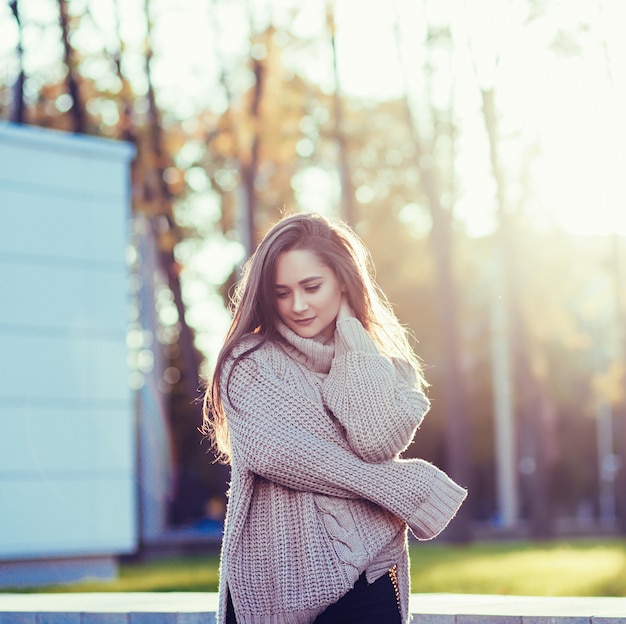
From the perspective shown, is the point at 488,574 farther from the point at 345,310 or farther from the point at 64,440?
the point at 345,310

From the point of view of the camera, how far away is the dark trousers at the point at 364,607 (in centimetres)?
376

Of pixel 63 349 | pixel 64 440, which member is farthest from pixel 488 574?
pixel 63 349

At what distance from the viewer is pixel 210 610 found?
596cm

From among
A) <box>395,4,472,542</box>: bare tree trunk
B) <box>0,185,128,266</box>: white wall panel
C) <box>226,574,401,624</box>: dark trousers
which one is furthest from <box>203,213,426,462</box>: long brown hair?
<box>395,4,472,542</box>: bare tree trunk

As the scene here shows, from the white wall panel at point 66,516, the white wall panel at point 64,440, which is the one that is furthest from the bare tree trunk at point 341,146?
the white wall panel at point 66,516

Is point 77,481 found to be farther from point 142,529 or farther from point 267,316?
point 142,529

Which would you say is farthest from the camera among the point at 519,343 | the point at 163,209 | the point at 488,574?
the point at 519,343

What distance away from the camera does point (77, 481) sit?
48.5 feet

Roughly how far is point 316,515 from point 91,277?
469 inches

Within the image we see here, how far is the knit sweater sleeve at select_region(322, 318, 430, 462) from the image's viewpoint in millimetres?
3832

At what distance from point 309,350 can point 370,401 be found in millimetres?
282

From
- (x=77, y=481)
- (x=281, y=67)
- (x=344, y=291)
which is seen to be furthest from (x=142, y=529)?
(x=344, y=291)

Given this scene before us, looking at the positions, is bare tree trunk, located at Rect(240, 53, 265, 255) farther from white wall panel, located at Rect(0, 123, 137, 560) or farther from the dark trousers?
the dark trousers

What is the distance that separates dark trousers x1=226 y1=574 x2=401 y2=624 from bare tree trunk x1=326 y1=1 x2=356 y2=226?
1716cm
